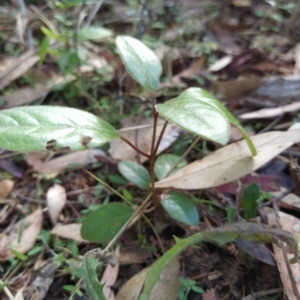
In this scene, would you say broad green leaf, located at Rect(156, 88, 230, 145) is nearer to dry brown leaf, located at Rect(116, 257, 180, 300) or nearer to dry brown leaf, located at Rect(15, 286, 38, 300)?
dry brown leaf, located at Rect(116, 257, 180, 300)

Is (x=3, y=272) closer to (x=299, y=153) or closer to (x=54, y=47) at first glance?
(x=299, y=153)

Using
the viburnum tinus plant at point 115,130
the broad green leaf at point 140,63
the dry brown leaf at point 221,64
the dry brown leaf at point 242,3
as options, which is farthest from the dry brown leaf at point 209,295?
the dry brown leaf at point 242,3

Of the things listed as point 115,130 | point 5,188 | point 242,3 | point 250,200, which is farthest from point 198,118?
point 242,3

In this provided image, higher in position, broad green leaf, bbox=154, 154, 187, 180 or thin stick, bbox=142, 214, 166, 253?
broad green leaf, bbox=154, 154, 187, 180

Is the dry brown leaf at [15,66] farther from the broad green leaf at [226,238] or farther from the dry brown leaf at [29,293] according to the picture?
the broad green leaf at [226,238]

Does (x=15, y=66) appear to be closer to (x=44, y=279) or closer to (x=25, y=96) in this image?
(x=25, y=96)

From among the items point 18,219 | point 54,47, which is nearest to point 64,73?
point 54,47

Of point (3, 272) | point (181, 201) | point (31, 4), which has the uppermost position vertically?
point (31, 4)

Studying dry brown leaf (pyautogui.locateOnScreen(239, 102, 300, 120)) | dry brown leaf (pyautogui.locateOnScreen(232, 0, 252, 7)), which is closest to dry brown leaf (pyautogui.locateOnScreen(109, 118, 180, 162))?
dry brown leaf (pyautogui.locateOnScreen(239, 102, 300, 120))
